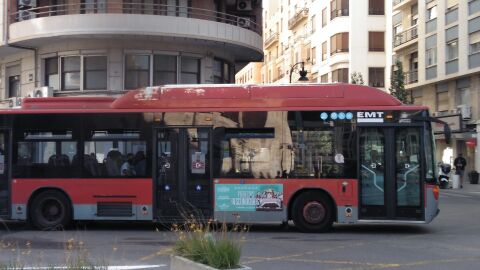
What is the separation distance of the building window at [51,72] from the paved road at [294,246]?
13.3 meters

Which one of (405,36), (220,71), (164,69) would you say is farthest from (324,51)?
(164,69)

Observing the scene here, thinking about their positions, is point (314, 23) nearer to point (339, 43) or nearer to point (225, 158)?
point (339, 43)

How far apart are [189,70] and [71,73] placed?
5324mm

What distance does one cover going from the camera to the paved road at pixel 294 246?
9508mm

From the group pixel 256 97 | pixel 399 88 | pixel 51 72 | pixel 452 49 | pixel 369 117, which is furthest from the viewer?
pixel 452 49

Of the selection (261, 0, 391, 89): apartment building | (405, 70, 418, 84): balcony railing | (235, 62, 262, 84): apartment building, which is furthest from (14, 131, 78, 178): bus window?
(235, 62, 262, 84): apartment building

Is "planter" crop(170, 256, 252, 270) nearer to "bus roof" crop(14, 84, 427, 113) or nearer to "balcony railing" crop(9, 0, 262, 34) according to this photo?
"bus roof" crop(14, 84, 427, 113)

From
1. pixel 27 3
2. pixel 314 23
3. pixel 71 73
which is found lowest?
pixel 71 73

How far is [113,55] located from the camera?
26.6m

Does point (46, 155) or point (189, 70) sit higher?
point (189, 70)

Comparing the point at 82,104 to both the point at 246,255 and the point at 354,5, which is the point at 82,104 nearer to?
the point at 246,255

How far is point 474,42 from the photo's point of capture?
123 ft

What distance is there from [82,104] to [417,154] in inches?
306

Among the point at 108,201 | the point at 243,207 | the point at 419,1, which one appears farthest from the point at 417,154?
the point at 419,1
